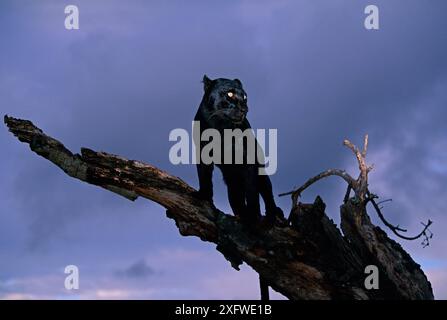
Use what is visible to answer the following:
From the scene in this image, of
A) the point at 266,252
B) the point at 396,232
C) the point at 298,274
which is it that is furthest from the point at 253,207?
the point at 396,232

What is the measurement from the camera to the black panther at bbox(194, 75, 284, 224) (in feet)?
32.8

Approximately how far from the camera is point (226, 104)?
406 inches

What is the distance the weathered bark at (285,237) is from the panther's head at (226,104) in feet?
5.02

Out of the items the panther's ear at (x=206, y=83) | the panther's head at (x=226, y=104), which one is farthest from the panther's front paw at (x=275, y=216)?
the panther's ear at (x=206, y=83)

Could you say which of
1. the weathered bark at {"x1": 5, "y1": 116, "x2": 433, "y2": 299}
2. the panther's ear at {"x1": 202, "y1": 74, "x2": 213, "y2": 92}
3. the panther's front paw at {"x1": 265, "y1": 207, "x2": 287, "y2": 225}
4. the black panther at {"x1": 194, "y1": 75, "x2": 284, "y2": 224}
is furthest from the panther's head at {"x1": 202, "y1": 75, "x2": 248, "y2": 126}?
the panther's front paw at {"x1": 265, "y1": 207, "x2": 287, "y2": 225}

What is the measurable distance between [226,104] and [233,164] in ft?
4.11

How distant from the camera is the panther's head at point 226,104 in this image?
10234mm

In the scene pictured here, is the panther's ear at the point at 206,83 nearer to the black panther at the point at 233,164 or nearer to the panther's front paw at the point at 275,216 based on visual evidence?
the black panther at the point at 233,164

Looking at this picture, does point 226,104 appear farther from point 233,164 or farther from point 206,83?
point 233,164

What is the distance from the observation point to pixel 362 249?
10445 millimetres
